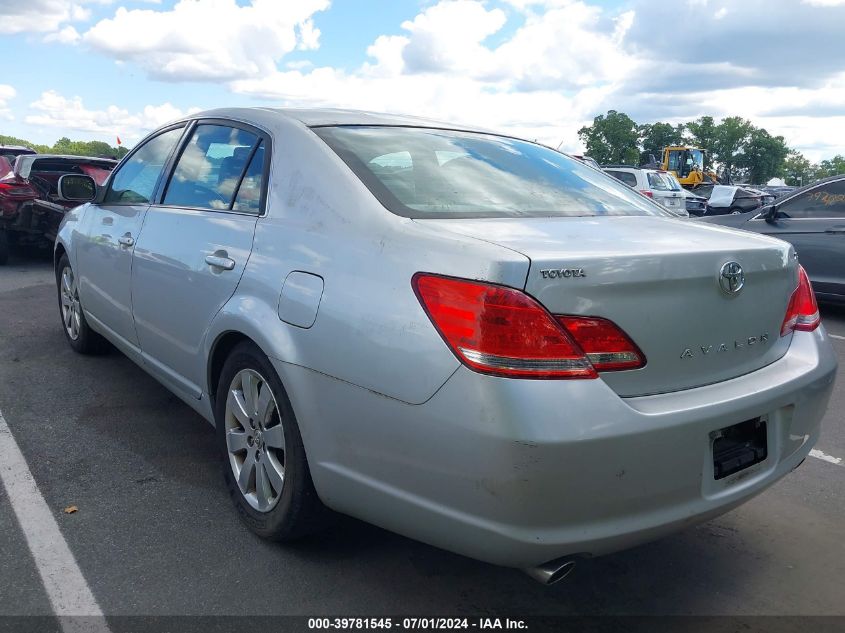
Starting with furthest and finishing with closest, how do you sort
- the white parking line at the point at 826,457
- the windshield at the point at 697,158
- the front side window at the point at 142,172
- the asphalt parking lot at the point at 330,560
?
the windshield at the point at 697,158, the front side window at the point at 142,172, the white parking line at the point at 826,457, the asphalt parking lot at the point at 330,560

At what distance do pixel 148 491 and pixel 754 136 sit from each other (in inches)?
4771

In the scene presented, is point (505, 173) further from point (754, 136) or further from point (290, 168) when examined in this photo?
point (754, 136)

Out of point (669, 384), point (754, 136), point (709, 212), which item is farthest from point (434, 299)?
point (754, 136)

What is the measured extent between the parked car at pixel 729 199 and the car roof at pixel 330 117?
650 centimetres

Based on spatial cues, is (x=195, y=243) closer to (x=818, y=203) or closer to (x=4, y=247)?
(x=818, y=203)

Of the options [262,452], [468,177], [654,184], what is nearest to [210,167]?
[468,177]

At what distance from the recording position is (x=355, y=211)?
248cm

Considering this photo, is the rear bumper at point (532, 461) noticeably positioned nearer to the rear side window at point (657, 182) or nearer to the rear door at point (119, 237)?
the rear door at point (119, 237)

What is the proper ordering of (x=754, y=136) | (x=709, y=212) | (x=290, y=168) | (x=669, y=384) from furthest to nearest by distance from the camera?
1. (x=754, y=136)
2. (x=709, y=212)
3. (x=290, y=168)
4. (x=669, y=384)

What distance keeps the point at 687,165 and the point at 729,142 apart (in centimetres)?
8021

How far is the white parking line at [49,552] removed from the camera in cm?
239

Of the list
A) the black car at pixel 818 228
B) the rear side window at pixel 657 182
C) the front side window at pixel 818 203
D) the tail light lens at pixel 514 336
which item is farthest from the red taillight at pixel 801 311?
the rear side window at pixel 657 182

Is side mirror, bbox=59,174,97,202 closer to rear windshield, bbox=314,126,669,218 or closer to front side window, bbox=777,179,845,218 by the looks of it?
rear windshield, bbox=314,126,669,218

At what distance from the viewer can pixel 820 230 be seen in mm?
7594
